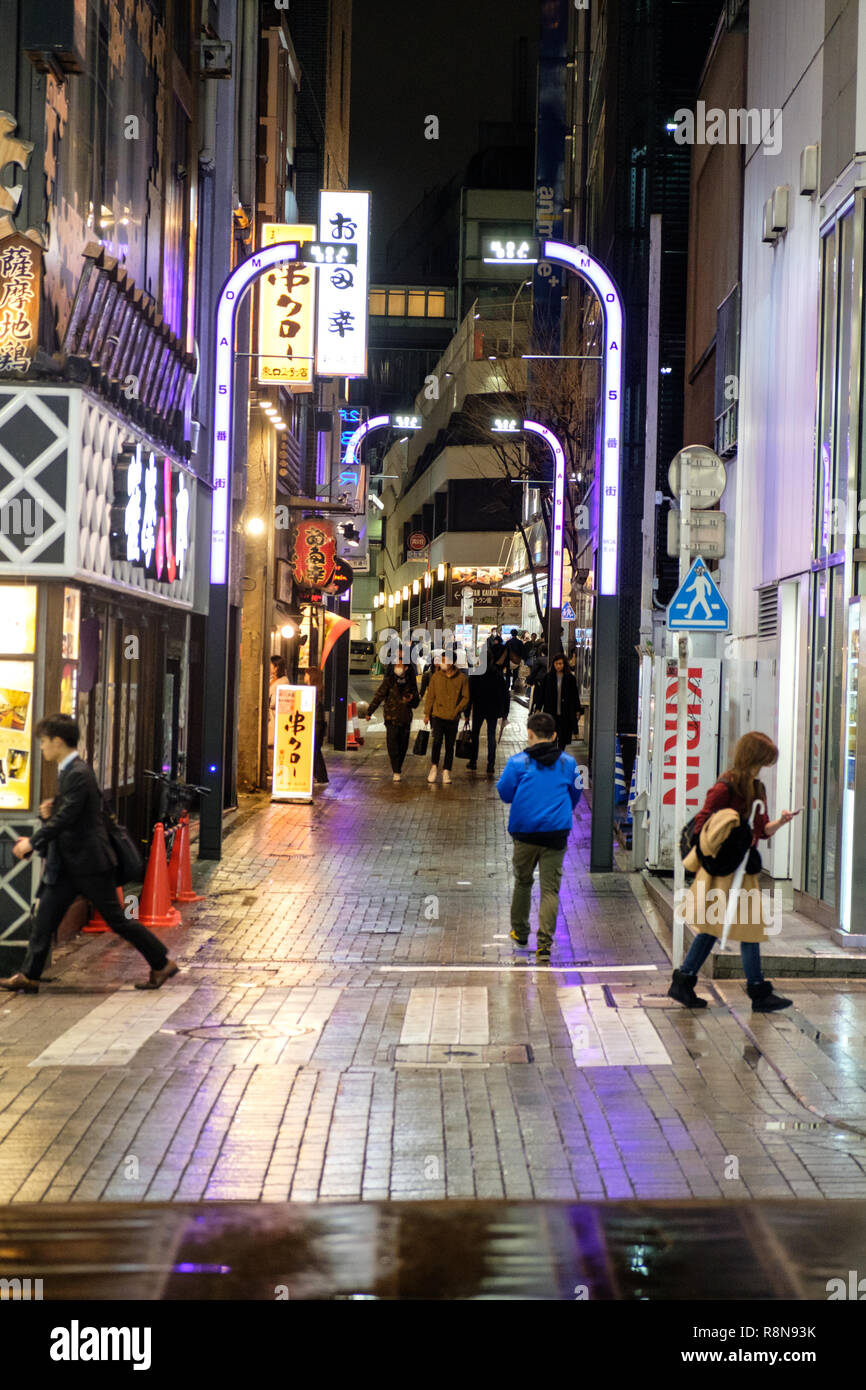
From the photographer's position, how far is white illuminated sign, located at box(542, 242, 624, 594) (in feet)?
56.6

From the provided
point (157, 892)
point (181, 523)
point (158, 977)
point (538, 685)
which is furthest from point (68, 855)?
point (538, 685)

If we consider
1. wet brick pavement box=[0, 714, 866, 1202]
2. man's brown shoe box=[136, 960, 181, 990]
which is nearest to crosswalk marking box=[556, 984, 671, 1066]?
wet brick pavement box=[0, 714, 866, 1202]

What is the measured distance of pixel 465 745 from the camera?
3092cm

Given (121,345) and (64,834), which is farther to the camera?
(121,345)

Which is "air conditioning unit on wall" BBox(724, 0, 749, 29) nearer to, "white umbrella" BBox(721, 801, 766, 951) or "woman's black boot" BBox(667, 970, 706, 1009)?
"white umbrella" BBox(721, 801, 766, 951)

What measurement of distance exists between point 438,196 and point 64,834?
106m

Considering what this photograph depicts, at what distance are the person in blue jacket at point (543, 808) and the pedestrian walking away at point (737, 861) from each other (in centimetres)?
216

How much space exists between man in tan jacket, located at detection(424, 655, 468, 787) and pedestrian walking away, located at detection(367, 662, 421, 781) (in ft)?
1.03

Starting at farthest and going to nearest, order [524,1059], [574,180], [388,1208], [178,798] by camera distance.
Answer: [574,180]
[178,798]
[524,1059]
[388,1208]

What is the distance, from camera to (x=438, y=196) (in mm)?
110625

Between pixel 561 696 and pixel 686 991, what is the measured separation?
650 inches

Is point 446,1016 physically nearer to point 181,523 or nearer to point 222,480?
point 181,523
